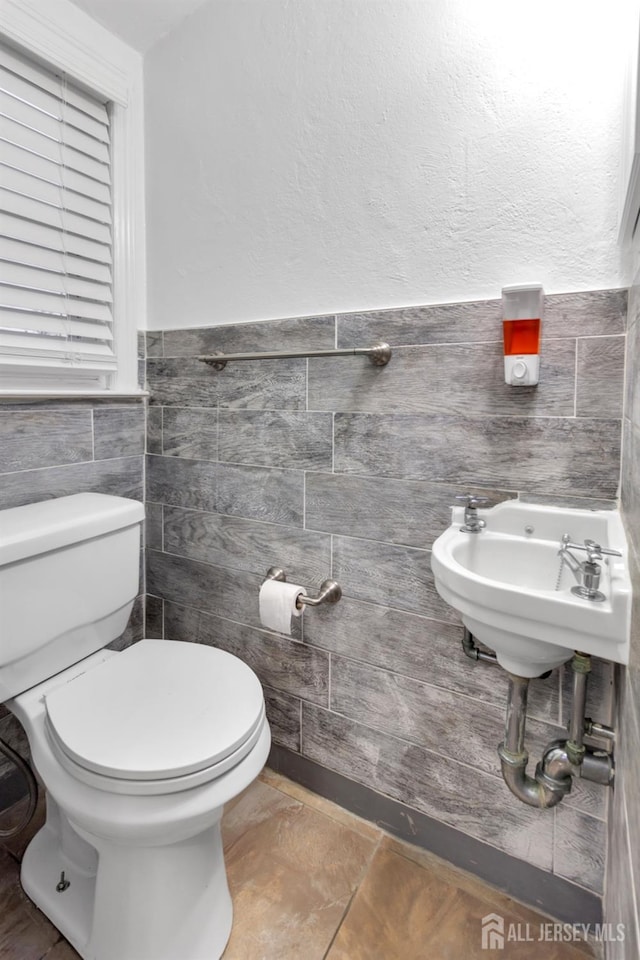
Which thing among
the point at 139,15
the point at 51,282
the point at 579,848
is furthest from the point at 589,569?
the point at 139,15

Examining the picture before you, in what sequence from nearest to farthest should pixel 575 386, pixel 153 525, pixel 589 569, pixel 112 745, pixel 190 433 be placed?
pixel 589 569 → pixel 112 745 → pixel 575 386 → pixel 190 433 → pixel 153 525

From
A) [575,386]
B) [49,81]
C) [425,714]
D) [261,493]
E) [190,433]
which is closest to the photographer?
[575,386]

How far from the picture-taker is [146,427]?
173 centimetres

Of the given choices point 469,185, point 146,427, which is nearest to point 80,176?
point 146,427

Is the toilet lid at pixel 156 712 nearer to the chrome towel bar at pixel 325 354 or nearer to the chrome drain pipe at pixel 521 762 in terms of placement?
the chrome drain pipe at pixel 521 762

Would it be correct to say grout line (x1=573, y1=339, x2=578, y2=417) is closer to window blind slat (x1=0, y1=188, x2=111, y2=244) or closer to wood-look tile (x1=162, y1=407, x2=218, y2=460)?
wood-look tile (x1=162, y1=407, x2=218, y2=460)

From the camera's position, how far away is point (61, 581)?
1.14 meters

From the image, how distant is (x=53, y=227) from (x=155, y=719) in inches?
53.5

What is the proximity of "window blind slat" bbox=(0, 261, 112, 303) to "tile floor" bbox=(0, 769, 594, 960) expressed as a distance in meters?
1.51

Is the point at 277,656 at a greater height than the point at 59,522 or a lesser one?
lesser

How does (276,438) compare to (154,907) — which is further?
(276,438)

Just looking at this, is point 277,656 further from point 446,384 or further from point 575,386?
point 575,386

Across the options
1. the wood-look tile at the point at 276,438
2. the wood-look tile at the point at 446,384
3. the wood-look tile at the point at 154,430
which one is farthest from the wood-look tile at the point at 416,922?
the wood-look tile at the point at 154,430
